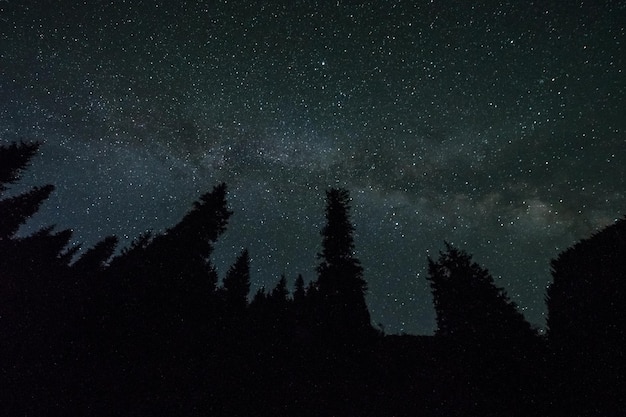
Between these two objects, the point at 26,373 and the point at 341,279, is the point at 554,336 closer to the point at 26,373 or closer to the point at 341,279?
the point at 341,279

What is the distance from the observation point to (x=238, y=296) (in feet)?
148

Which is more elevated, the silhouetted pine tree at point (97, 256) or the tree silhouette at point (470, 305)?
the silhouetted pine tree at point (97, 256)

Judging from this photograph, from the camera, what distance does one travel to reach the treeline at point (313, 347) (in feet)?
59.2

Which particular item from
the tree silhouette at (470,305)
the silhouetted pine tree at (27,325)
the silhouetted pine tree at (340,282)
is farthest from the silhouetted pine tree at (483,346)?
the silhouetted pine tree at (27,325)

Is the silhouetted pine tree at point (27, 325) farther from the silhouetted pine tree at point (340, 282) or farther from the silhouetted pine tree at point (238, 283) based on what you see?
the silhouetted pine tree at point (238, 283)

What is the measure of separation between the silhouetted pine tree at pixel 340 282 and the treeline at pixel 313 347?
11cm

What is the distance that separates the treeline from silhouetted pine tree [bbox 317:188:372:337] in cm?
11

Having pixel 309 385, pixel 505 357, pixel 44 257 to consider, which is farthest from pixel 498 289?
pixel 44 257

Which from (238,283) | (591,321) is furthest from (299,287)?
(591,321)

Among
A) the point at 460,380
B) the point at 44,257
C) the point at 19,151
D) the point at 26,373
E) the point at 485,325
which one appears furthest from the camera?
the point at 44,257

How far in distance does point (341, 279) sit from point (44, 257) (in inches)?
1708

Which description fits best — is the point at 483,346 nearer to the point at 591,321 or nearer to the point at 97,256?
the point at 591,321

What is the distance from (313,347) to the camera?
23328mm

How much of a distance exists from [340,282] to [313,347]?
5062 mm
